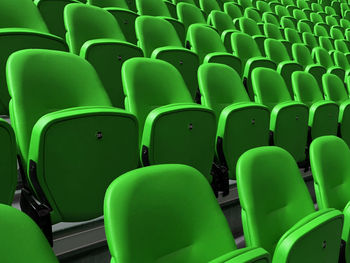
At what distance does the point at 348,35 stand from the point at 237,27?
2.32 feet

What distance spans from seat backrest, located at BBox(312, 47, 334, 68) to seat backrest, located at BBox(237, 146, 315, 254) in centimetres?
81

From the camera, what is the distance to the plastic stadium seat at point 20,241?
20 cm

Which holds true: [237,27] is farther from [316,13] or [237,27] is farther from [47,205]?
[47,205]

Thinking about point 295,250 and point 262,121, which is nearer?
point 295,250

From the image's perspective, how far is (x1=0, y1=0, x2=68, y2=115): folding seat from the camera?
45 centimetres

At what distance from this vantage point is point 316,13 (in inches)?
68.3

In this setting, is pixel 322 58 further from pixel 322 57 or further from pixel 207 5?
pixel 207 5

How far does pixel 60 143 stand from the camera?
1.12ft

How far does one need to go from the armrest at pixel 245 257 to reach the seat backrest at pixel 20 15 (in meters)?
0.45

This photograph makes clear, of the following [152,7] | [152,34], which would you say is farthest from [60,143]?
[152,7]

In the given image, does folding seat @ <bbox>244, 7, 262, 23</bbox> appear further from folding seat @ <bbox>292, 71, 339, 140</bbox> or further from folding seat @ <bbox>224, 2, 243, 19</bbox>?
folding seat @ <bbox>292, 71, 339, 140</bbox>

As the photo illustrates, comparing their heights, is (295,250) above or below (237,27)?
below

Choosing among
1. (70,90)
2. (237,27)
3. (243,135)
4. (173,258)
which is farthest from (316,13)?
(173,258)

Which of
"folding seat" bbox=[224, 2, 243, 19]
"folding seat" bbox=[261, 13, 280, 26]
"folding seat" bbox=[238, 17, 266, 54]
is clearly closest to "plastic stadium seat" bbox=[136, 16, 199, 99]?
"folding seat" bbox=[238, 17, 266, 54]
